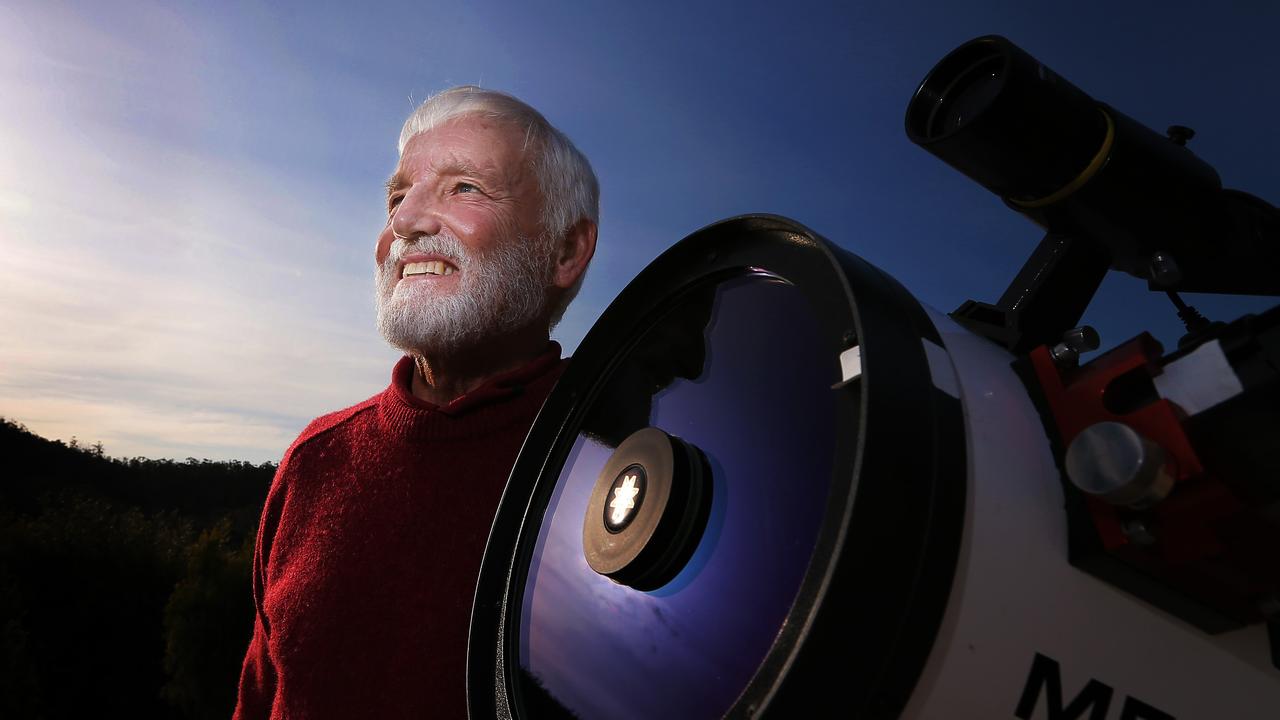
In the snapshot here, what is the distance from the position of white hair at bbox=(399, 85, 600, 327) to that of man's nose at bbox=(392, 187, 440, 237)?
217 millimetres

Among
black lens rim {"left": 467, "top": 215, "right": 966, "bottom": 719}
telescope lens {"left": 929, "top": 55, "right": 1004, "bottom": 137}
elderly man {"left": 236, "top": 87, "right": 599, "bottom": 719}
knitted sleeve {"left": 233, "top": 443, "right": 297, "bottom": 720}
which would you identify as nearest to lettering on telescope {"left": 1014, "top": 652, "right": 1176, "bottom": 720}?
black lens rim {"left": 467, "top": 215, "right": 966, "bottom": 719}

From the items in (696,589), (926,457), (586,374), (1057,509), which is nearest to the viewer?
(926,457)

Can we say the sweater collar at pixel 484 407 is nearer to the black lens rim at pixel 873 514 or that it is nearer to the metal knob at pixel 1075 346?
the black lens rim at pixel 873 514

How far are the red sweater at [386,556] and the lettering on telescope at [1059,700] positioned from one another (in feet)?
3.82

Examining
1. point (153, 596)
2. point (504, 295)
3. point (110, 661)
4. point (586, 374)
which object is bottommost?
point (110, 661)

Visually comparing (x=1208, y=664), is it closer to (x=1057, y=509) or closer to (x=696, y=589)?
(x=1057, y=509)

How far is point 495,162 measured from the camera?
1.89 metres

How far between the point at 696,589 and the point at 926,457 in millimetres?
411

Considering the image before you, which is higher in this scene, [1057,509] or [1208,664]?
[1057,509]

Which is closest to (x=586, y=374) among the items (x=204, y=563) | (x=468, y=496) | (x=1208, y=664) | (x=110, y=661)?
(x=468, y=496)

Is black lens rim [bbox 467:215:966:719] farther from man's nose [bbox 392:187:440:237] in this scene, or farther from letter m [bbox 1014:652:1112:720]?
man's nose [bbox 392:187:440:237]

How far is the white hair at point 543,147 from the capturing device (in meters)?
1.96

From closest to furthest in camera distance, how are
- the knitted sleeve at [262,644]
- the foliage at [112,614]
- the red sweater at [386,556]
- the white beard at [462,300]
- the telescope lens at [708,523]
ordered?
the telescope lens at [708,523]
the red sweater at [386,556]
the white beard at [462,300]
the knitted sleeve at [262,644]
the foliage at [112,614]

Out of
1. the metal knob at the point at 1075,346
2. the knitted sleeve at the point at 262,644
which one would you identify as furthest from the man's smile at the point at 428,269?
the metal knob at the point at 1075,346
